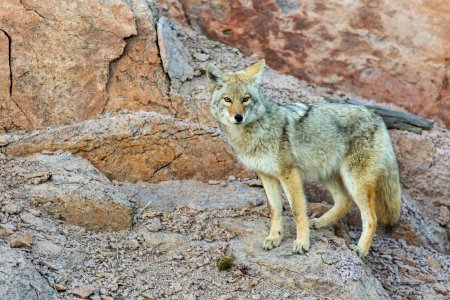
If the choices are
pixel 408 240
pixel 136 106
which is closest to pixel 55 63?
pixel 136 106

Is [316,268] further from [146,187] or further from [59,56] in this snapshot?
[59,56]

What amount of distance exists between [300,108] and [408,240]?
2569mm

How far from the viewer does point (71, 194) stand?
7.21 metres

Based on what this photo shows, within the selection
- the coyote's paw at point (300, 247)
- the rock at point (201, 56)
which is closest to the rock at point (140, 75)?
the rock at point (201, 56)

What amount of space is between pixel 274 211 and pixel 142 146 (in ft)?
6.88

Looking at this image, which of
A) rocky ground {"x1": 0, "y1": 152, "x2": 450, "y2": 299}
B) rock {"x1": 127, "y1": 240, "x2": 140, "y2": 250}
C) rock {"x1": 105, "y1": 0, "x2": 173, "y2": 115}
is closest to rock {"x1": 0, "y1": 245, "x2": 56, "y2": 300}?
rocky ground {"x1": 0, "y1": 152, "x2": 450, "y2": 299}

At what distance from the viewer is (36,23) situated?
854 cm

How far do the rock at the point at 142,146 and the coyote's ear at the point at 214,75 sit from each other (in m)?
1.33

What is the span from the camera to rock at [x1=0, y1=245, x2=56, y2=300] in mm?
5727

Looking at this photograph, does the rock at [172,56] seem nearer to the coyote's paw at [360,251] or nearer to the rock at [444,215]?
the coyote's paw at [360,251]

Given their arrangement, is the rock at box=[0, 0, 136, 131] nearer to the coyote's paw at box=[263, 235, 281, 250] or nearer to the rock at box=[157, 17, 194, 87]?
the rock at box=[157, 17, 194, 87]

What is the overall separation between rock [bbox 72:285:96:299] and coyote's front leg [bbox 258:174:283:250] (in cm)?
192

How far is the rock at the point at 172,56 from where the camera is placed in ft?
29.5

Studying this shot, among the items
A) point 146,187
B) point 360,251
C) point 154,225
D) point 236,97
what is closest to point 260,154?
point 236,97
